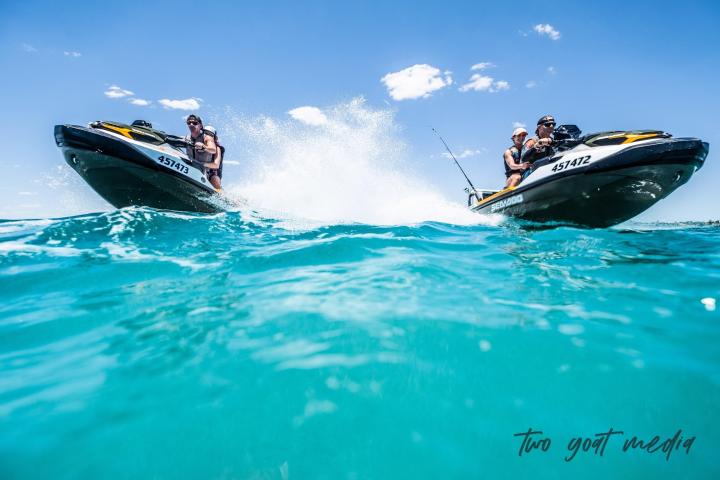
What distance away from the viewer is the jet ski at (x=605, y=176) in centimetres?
565

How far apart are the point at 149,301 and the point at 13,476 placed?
1707 mm

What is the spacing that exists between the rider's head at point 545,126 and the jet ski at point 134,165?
8432mm

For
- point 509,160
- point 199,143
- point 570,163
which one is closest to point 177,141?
point 199,143

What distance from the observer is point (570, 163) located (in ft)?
20.6

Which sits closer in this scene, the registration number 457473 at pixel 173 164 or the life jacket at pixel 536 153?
the registration number 457473 at pixel 173 164

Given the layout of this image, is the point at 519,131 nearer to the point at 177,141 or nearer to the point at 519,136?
the point at 519,136

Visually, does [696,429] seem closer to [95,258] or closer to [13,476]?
[13,476]

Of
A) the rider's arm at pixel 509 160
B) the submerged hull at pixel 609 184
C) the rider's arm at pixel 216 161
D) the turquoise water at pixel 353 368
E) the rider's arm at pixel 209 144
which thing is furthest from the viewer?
the rider's arm at pixel 216 161

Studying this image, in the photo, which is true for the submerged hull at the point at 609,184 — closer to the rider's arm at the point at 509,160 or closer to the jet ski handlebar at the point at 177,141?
the rider's arm at the point at 509,160

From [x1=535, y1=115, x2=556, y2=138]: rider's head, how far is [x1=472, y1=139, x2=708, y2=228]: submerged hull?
4.43 ft

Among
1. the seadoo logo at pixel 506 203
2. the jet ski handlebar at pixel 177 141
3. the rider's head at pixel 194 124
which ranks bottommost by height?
the seadoo logo at pixel 506 203

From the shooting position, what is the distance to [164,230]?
5816 mm

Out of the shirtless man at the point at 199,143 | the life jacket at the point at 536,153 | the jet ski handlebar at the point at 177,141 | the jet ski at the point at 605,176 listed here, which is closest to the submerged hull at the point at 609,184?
the jet ski at the point at 605,176

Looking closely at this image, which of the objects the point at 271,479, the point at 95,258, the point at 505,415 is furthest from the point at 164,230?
the point at 505,415
